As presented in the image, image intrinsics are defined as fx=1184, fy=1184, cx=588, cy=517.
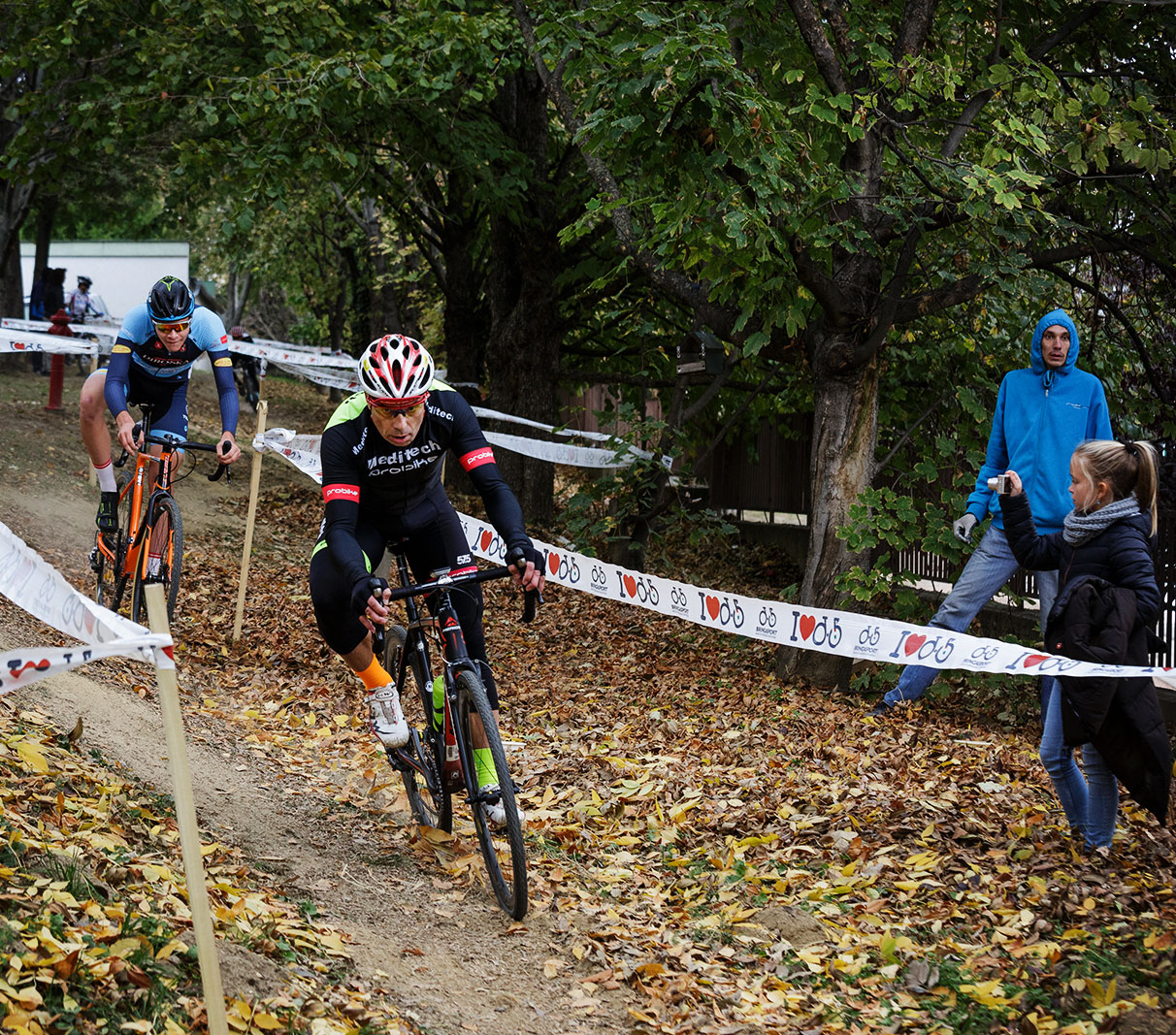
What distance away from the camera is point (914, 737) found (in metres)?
7.43

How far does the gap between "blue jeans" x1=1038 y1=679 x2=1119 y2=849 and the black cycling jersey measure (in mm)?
2459

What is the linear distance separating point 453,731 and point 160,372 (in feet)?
13.3

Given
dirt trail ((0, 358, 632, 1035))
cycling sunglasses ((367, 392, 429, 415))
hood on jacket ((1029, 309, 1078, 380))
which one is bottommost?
dirt trail ((0, 358, 632, 1035))

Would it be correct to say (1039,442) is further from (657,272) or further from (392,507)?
(657,272)

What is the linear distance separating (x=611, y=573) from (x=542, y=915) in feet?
11.2

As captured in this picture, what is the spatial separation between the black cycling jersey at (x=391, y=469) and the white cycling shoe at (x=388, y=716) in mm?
650

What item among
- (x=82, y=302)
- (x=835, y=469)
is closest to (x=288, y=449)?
(x=835, y=469)

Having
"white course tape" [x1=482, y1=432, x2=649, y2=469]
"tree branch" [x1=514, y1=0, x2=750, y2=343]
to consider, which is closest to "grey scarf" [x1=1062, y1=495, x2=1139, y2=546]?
"tree branch" [x1=514, y1=0, x2=750, y2=343]

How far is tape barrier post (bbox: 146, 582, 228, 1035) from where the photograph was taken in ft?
10.8

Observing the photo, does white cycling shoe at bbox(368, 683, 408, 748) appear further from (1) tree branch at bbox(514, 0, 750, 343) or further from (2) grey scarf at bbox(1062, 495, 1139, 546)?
(1) tree branch at bbox(514, 0, 750, 343)

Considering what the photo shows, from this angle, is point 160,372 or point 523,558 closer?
point 523,558

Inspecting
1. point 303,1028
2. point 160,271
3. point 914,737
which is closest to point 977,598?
point 914,737

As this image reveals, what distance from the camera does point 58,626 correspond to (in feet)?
11.6

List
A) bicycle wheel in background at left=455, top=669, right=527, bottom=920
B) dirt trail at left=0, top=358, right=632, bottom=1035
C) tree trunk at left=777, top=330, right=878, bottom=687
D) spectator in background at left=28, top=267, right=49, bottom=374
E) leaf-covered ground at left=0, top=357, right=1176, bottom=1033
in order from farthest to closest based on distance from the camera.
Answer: spectator in background at left=28, top=267, right=49, bottom=374 < tree trunk at left=777, top=330, right=878, bottom=687 < bicycle wheel in background at left=455, top=669, right=527, bottom=920 < dirt trail at left=0, top=358, right=632, bottom=1035 < leaf-covered ground at left=0, top=357, right=1176, bottom=1033
